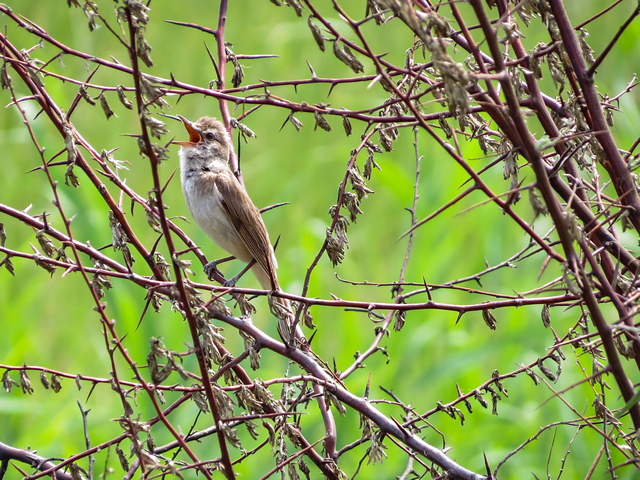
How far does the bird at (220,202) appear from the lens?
8.81ft

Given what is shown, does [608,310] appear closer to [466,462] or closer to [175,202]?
[466,462]

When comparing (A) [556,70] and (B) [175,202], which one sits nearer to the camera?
(A) [556,70]

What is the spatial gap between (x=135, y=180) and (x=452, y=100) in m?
5.83

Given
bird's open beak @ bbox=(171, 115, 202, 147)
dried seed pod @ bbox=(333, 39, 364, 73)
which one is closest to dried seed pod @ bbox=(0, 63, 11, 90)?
dried seed pod @ bbox=(333, 39, 364, 73)

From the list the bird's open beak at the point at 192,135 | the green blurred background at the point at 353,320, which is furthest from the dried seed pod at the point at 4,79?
the bird's open beak at the point at 192,135

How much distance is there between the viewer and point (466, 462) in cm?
348

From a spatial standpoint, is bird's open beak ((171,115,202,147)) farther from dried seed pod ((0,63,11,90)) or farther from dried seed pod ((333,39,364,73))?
dried seed pod ((333,39,364,73))

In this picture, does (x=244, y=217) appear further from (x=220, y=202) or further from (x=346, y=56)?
(x=346, y=56)

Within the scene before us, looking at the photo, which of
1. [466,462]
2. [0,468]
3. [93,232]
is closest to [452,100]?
[0,468]

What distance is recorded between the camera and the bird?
2686mm

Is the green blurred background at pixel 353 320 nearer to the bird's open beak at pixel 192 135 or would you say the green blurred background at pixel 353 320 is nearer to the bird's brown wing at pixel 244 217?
the bird's open beak at pixel 192 135

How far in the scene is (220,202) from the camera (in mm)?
2736

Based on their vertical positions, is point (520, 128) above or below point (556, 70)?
below

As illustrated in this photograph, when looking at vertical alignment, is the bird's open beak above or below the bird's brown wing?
above
